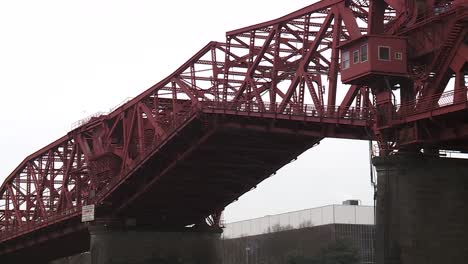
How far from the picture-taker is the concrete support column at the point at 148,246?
2630 inches

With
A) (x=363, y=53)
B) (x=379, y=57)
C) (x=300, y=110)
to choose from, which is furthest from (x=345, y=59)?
(x=300, y=110)

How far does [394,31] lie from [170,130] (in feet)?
65.3

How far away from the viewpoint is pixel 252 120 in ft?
167

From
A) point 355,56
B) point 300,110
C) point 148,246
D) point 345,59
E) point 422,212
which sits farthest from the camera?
point 148,246

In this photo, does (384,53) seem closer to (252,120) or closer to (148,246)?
(252,120)

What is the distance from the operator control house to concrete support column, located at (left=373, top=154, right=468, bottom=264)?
4.51 metres

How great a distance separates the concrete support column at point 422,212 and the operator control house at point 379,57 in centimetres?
451

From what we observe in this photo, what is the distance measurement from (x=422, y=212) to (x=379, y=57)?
310 inches

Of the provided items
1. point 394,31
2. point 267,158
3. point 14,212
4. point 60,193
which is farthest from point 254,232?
point 394,31

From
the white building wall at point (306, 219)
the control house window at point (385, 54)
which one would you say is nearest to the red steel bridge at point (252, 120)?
the control house window at point (385, 54)

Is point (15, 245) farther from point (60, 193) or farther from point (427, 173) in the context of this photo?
point (427, 173)

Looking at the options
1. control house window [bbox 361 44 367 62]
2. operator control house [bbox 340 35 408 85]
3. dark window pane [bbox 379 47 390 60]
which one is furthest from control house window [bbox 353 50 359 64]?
dark window pane [bbox 379 47 390 60]

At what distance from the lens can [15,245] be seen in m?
88.4

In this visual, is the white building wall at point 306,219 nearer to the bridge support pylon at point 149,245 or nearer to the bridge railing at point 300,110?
the bridge support pylon at point 149,245
